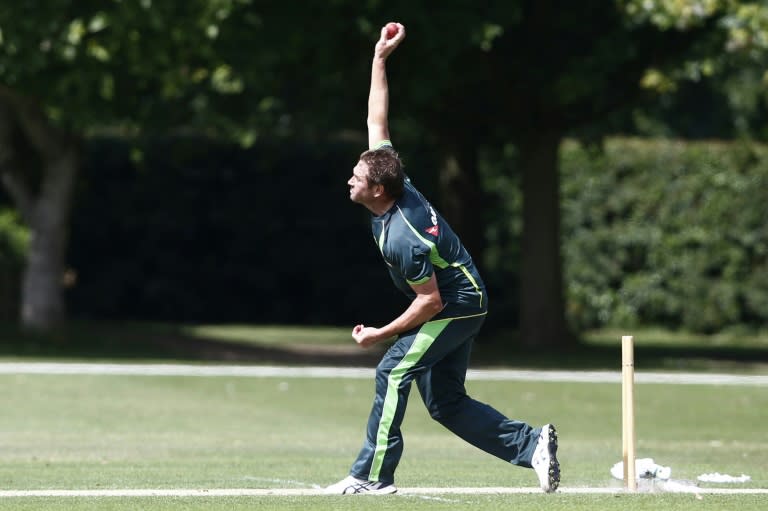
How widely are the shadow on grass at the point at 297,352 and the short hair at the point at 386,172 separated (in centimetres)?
1282

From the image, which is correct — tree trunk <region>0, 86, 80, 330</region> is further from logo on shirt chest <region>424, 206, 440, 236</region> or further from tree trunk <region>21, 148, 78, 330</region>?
logo on shirt chest <region>424, 206, 440, 236</region>

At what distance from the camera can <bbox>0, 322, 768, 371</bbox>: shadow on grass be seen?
2073 cm

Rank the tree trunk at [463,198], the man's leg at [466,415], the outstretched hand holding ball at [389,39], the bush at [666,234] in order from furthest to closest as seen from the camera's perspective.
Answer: the bush at [666,234] < the tree trunk at [463,198] < the outstretched hand holding ball at [389,39] < the man's leg at [466,415]

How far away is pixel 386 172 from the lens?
24.6 ft

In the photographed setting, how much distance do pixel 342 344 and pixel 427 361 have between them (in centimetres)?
1587

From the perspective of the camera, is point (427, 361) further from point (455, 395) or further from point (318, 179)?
point (318, 179)

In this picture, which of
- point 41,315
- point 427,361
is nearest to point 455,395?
point 427,361

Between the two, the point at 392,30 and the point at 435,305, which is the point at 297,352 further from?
the point at 435,305

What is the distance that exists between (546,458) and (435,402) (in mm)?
650

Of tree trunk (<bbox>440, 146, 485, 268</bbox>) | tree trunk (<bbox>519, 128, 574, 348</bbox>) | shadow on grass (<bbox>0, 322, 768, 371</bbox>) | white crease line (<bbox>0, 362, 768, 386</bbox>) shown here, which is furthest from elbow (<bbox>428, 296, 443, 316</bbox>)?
tree trunk (<bbox>440, 146, 485, 268</bbox>)

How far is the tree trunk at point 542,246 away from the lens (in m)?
22.3

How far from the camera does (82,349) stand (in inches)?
853

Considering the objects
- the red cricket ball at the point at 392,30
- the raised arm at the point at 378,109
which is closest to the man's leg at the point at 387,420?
the raised arm at the point at 378,109

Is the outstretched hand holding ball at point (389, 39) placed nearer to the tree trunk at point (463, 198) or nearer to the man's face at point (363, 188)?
the man's face at point (363, 188)
